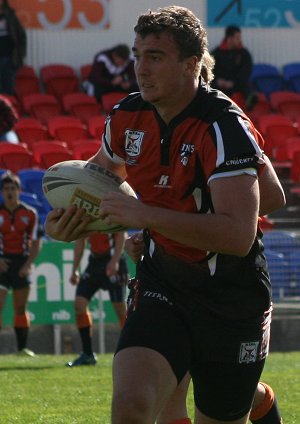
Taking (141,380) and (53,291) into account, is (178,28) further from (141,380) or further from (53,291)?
(53,291)

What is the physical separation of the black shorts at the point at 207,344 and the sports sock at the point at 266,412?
948 mm

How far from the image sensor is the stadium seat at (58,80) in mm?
20672

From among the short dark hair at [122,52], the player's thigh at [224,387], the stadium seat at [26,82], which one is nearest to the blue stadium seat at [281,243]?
the short dark hair at [122,52]

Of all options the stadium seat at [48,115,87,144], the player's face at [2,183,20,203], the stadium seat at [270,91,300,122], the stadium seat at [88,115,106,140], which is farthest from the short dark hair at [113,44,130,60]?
the player's face at [2,183,20,203]

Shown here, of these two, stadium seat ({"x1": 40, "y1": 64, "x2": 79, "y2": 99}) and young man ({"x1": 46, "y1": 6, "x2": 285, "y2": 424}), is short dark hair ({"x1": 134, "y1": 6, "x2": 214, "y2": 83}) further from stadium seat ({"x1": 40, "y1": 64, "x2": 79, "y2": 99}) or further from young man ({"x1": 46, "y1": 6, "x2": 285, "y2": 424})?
stadium seat ({"x1": 40, "y1": 64, "x2": 79, "y2": 99})

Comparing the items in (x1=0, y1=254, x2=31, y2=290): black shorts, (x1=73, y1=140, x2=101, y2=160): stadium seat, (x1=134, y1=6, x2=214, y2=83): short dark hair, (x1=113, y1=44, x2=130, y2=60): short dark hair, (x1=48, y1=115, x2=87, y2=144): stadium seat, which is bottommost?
(x1=0, y1=254, x2=31, y2=290): black shorts

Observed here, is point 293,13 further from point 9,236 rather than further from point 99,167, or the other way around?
point 99,167

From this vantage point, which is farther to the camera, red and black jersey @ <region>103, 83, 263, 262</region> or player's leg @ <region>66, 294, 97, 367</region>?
player's leg @ <region>66, 294, 97, 367</region>

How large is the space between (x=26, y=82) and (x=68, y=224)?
1606 cm

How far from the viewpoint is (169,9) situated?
454 centimetres

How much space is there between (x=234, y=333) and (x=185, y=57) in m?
1.09

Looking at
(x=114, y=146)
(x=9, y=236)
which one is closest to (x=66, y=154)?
(x=9, y=236)

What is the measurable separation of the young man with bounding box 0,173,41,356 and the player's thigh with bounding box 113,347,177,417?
881 cm

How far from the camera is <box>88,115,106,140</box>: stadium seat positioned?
18.9m
